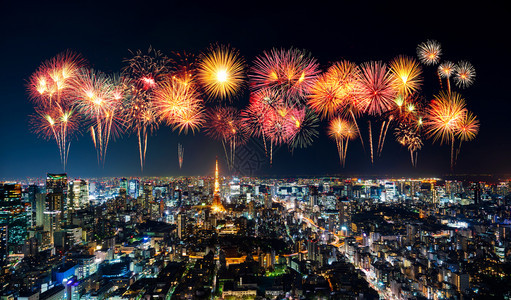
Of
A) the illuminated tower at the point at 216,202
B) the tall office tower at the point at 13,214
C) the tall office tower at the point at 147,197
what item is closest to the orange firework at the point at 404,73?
the tall office tower at the point at 13,214

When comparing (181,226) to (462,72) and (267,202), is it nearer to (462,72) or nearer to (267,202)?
(267,202)

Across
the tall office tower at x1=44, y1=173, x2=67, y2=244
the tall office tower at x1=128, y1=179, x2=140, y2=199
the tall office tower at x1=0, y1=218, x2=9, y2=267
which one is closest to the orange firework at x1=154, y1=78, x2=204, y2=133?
the tall office tower at x1=0, y1=218, x2=9, y2=267

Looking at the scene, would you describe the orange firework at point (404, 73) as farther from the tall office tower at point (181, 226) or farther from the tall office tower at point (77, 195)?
the tall office tower at point (77, 195)

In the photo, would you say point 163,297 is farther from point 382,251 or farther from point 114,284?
point 382,251

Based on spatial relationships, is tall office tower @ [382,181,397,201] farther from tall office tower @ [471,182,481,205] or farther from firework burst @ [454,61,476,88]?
firework burst @ [454,61,476,88]

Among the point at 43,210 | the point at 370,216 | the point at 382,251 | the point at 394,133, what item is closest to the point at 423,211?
the point at 370,216

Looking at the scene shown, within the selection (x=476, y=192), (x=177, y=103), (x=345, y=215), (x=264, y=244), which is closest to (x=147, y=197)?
(x=264, y=244)
